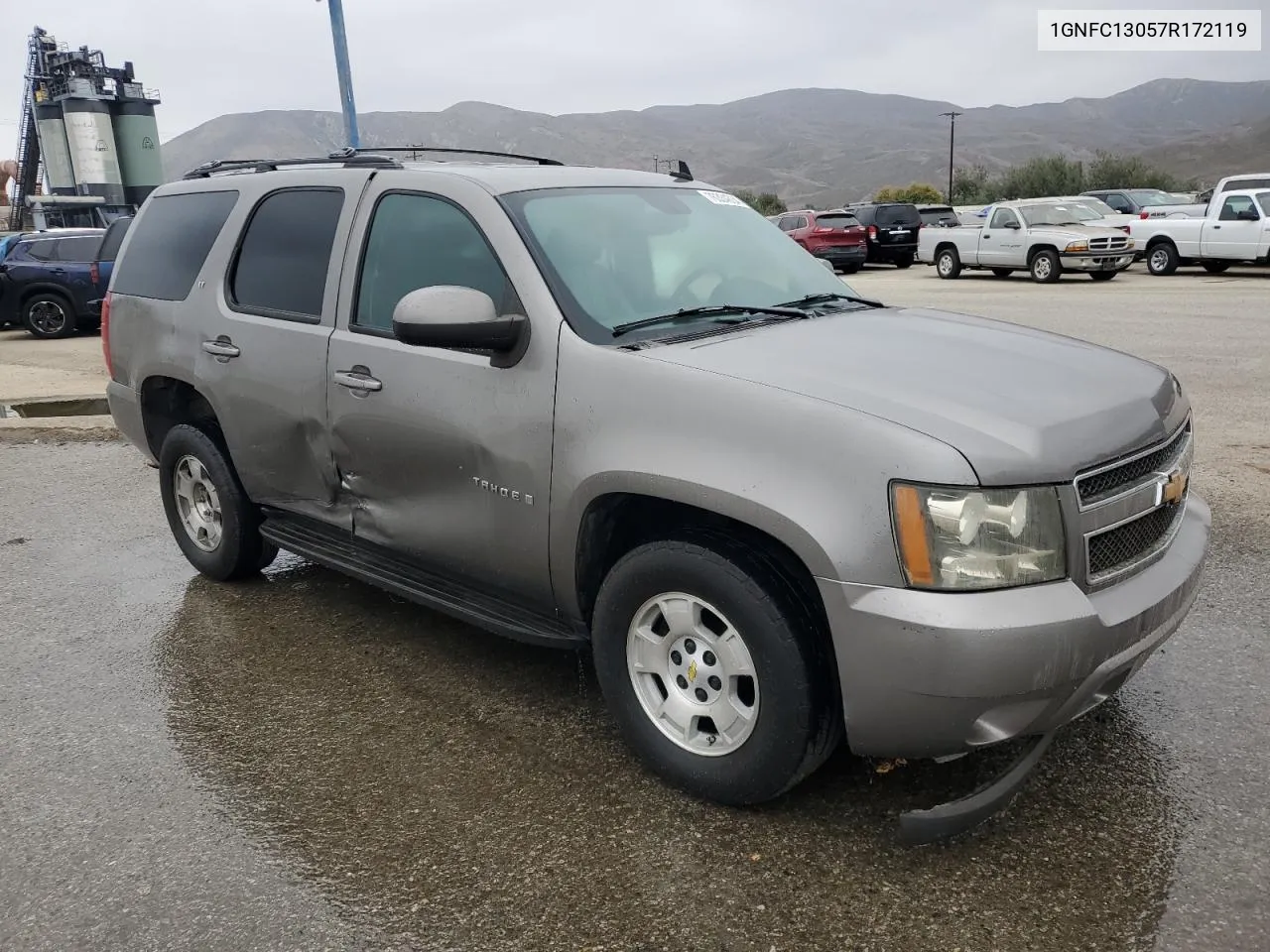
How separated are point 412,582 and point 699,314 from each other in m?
1.44

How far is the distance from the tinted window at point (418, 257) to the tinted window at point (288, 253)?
0.89 feet

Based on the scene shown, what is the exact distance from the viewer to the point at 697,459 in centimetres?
291

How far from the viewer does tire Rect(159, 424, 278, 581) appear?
16.0 ft

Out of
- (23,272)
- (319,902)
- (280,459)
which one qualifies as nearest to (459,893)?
(319,902)

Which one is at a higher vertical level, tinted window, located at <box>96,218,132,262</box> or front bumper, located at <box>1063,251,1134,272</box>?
tinted window, located at <box>96,218,132,262</box>

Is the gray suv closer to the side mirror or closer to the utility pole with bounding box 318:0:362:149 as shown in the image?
the side mirror

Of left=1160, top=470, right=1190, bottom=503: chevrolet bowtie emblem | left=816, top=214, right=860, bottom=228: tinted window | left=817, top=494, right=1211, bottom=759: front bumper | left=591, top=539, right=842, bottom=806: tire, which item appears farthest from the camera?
left=816, top=214, right=860, bottom=228: tinted window

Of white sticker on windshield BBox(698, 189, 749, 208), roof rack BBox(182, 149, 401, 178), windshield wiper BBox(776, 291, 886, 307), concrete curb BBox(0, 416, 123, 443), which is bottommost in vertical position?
concrete curb BBox(0, 416, 123, 443)

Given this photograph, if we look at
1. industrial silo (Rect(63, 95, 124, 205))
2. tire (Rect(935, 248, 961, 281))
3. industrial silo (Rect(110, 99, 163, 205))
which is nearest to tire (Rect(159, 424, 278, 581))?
tire (Rect(935, 248, 961, 281))

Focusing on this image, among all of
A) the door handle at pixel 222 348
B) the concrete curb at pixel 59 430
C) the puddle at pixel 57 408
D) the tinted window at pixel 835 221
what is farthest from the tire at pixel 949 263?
the door handle at pixel 222 348

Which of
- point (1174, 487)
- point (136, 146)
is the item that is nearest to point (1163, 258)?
point (1174, 487)

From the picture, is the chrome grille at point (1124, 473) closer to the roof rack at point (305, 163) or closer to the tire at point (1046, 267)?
the roof rack at point (305, 163)

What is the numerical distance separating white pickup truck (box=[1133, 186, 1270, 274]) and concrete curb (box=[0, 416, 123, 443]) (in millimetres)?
19493

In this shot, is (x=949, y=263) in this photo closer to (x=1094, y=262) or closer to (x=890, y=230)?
(x=1094, y=262)
